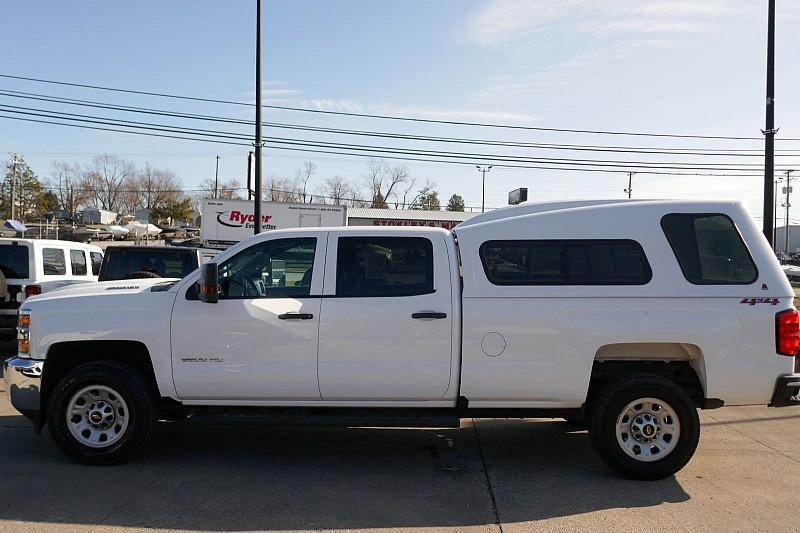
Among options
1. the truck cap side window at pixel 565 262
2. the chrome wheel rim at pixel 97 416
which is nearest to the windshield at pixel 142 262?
the chrome wheel rim at pixel 97 416

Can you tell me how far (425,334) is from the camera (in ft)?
17.9

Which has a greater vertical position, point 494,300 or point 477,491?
point 494,300

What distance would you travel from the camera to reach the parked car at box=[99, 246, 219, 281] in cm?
1044

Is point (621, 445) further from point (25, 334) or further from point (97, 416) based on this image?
point (25, 334)

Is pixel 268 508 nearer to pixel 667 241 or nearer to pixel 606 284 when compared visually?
pixel 606 284

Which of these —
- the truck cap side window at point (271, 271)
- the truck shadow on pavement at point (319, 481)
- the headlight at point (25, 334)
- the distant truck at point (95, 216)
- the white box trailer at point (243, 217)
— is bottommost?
the truck shadow on pavement at point (319, 481)

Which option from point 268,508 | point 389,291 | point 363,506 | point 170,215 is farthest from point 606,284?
point 170,215

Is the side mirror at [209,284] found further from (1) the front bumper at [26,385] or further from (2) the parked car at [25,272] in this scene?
(2) the parked car at [25,272]

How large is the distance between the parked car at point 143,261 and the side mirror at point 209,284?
17.1 ft

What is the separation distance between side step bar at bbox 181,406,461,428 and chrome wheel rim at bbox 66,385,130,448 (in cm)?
61

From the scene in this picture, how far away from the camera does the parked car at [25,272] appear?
34.6 ft

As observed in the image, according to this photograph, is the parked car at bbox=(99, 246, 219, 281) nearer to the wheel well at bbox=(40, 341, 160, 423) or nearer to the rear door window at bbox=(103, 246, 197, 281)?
the rear door window at bbox=(103, 246, 197, 281)

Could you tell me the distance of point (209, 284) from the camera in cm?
541

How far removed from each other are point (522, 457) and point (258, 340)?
267 cm
